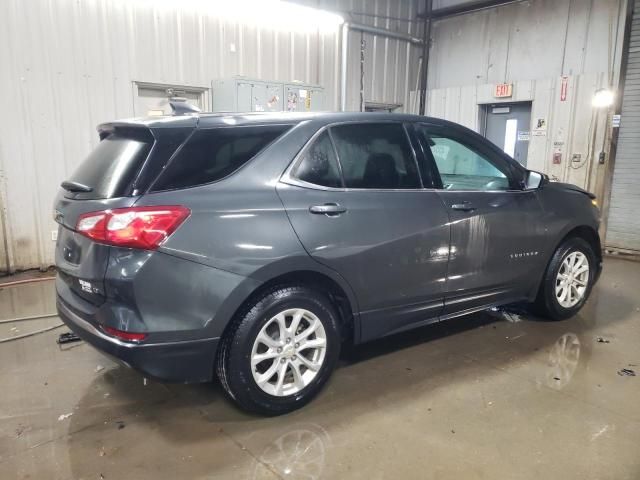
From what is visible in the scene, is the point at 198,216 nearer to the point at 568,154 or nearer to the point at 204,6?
the point at 204,6

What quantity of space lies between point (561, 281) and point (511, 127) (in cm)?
435

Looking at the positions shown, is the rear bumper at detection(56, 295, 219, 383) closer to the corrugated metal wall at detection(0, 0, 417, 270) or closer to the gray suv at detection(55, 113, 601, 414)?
the gray suv at detection(55, 113, 601, 414)

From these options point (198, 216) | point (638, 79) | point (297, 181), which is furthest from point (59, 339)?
point (638, 79)

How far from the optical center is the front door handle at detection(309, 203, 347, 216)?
2514 millimetres

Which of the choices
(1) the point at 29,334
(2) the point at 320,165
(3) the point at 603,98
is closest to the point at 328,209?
(2) the point at 320,165

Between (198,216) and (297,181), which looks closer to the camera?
(198,216)

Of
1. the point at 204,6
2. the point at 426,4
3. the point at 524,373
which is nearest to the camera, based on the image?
the point at 524,373

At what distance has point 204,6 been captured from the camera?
595 centimetres

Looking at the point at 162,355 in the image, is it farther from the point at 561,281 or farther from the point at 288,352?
the point at 561,281

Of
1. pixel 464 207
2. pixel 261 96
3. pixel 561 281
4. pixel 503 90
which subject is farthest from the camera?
pixel 503 90

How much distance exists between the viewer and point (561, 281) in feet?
12.7

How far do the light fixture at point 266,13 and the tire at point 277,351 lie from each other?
4.60 meters

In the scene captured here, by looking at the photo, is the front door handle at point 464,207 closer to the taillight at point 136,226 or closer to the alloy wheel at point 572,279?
the alloy wheel at point 572,279

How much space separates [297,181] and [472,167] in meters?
1.64
